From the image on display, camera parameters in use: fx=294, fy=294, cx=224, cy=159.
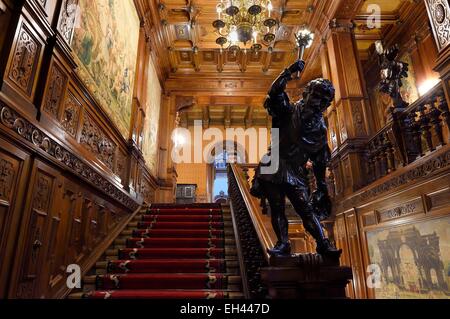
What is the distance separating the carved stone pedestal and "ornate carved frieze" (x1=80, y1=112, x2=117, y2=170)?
304cm

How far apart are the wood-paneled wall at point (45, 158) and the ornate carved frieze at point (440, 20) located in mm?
4179

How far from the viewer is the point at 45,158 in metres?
2.66

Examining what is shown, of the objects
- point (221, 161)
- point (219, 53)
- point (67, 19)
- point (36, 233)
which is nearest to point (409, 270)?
point (36, 233)

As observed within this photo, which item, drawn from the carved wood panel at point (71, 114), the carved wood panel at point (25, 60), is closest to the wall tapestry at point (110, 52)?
the carved wood panel at point (71, 114)

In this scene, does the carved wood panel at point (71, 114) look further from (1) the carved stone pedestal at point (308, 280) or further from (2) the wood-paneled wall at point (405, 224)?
(2) the wood-paneled wall at point (405, 224)

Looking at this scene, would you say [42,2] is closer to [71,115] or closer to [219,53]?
[71,115]

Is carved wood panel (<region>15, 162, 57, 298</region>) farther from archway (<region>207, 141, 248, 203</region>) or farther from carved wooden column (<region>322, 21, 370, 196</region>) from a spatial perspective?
archway (<region>207, 141, 248, 203</region>)

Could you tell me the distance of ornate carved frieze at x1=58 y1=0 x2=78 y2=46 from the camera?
9.86ft

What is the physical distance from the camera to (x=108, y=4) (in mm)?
4723

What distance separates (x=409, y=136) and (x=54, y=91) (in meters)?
4.55

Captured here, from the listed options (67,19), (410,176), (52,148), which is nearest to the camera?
(52,148)
